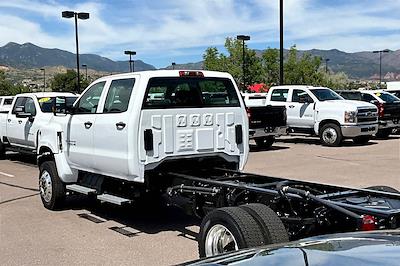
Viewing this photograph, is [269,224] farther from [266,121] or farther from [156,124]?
[266,121]

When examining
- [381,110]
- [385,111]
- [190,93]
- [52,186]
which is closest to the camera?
[190,93]

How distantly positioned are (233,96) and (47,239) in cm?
322

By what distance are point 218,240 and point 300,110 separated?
14.6 meters

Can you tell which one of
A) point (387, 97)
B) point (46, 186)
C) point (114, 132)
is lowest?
point (46, 186)

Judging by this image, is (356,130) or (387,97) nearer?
(356,130)

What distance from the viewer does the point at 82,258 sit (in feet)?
20.9

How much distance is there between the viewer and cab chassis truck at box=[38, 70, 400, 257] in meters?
5.61

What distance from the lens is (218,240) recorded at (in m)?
5.45

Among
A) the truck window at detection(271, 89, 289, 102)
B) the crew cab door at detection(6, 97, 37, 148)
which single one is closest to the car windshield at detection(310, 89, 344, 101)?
the truck window at detection(271, 89, 289, 102)

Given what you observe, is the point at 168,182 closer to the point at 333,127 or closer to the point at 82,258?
the point at 82,258

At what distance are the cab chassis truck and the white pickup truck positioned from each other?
5.33 meters

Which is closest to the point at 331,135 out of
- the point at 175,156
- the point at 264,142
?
the point at 264,142

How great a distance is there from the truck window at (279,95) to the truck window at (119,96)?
13223 millimetres

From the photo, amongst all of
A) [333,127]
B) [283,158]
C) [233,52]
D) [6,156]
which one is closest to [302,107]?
[333,127]
